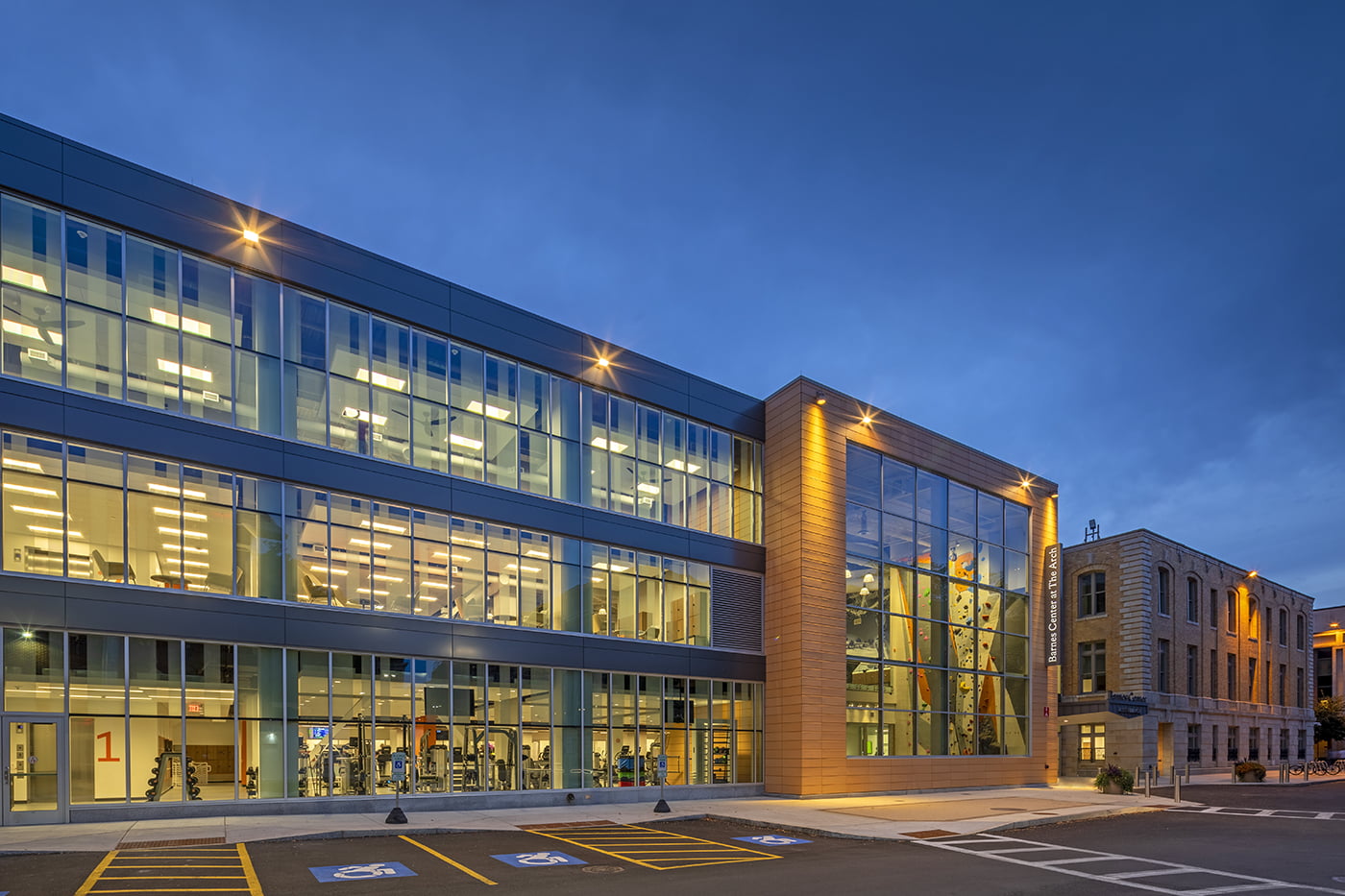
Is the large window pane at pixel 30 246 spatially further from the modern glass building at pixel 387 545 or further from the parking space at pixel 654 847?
the parking space at pixel 654 847

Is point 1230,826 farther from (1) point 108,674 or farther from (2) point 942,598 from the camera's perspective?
(1) point 108,674

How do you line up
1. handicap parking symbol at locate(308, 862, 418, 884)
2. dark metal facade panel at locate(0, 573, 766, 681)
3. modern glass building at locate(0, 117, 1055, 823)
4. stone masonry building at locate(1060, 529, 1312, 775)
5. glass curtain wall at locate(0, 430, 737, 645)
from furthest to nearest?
1. stone masonry building at locate(1060, 529, 1312, 775)
2. modern glass building at locate(0, 117, 1055, 823)
3. glass curtain wall at locate(0, 430, 737, 645)
4. dark metal facade panel at locate(0, 573, 766, 681)
5. handicap parking symbol at locate(308, 862, 418, 884)

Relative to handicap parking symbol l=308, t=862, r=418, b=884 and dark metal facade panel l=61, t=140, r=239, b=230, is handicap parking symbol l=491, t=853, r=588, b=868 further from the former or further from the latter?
dark metal facade panel l=61, t=140, r=239, b=230

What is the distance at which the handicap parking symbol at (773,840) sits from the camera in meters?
19.2

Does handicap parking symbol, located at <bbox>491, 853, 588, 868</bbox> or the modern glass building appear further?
the modern glass building

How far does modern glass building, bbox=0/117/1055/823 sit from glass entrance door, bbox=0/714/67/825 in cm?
5

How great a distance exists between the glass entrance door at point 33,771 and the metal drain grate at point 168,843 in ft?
11.5

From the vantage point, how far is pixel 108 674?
65.9 feet

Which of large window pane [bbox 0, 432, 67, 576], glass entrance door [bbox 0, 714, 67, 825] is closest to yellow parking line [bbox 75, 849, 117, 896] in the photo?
glass entrance door [bbox 0, 714, 67, 825]

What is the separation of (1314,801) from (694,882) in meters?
27.5

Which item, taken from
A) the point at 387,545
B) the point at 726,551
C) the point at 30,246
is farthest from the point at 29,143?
the point at 726,551

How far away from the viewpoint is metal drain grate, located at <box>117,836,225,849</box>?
16.5 m

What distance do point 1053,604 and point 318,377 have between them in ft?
96.6

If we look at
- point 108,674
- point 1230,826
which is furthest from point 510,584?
point 1230,826
